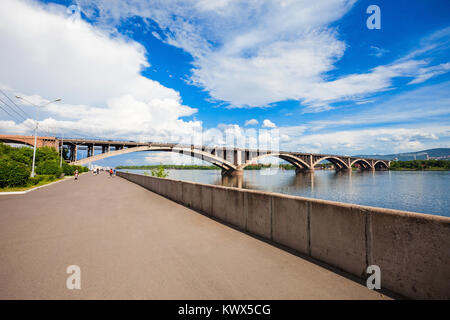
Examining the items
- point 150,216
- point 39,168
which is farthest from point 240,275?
point 39,168

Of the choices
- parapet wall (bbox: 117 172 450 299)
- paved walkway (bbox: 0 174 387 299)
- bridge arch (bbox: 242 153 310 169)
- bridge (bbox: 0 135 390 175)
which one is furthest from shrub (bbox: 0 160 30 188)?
bridge arch (bbox: 242 153 310 169)

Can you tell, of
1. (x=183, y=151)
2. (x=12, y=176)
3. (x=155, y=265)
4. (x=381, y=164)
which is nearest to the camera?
(x=155, y=265)

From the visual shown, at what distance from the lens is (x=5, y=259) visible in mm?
4250

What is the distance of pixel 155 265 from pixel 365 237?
11.6 ft

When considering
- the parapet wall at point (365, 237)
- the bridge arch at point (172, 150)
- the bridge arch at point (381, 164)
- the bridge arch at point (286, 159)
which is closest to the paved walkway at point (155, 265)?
the parapet wall at point (365, 237)

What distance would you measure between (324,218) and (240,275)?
183cm

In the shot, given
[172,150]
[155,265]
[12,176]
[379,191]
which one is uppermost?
[172,150]

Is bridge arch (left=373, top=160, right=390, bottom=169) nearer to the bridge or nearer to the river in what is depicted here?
the bridge

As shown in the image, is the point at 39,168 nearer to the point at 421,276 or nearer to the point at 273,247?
the point at 273,247

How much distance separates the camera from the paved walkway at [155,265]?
123 inches

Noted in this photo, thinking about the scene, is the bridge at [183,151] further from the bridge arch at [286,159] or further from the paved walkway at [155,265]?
the paved walkway at [155,265]

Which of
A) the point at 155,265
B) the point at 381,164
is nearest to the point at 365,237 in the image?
the point at 155,265

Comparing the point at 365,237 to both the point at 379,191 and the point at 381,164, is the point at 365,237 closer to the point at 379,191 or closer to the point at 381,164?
the point at 379,191

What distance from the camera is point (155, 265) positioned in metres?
4.01
